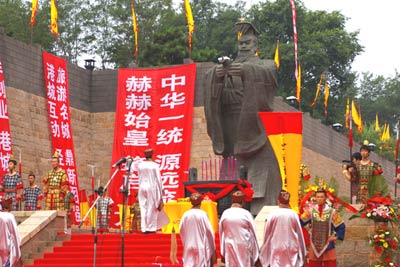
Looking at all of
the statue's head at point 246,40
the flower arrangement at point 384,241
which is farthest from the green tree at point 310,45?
the flower arrangement at point 384,241

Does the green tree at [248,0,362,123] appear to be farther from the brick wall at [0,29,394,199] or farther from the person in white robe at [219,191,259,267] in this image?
the person in white robe at [219,191,259,267]

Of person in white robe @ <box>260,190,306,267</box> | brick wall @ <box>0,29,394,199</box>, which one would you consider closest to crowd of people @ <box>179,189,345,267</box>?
person in white robe @ <box>260,190,306,267</box>

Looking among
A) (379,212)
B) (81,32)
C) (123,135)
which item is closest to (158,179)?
(379,212)

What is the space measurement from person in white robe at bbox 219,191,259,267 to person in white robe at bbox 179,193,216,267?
230mm

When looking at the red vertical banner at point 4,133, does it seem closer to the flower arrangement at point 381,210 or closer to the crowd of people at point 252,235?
the flower arrangement at point 381,210

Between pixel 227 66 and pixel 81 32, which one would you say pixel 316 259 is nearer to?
pixel 227 66

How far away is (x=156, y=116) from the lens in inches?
1328

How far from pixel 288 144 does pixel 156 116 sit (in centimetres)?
1454

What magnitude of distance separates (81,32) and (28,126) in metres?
26.1

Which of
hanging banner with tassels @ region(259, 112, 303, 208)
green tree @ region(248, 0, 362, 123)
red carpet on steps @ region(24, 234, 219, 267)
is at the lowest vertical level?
red carpet on steps @ region(24, 234, 219, 267)

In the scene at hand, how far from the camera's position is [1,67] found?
29.4 m

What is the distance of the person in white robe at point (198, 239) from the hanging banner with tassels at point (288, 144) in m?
5.40

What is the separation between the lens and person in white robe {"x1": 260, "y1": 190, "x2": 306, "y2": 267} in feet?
45.3

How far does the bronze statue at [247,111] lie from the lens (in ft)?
70.9
